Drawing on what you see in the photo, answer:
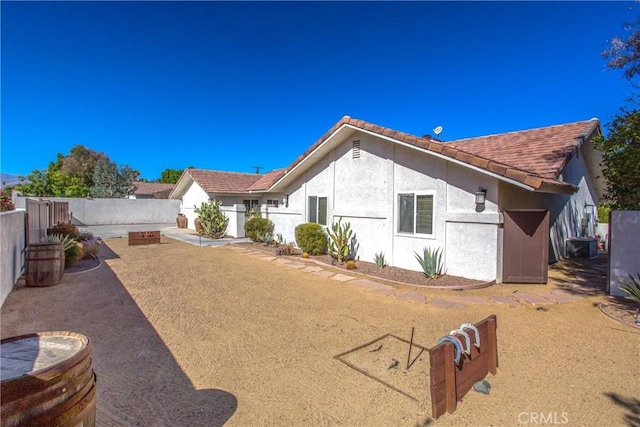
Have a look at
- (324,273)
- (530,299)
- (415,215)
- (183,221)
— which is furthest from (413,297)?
(183,221)

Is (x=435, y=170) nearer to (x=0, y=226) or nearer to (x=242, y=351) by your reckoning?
(x=242, y=351)

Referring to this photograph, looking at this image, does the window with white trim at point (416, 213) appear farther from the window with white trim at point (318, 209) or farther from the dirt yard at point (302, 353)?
the window with white trim at point (318, 209)

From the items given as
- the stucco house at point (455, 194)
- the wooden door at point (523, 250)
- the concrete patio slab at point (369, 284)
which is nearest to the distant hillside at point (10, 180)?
the stucco house at point (455, 194)

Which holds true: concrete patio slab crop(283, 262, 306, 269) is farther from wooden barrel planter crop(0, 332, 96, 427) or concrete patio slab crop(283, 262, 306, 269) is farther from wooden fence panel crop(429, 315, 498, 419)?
wooden barrel planter crop(0, 332, 96, 427)

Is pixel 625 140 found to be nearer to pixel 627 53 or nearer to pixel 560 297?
pixel 627 53

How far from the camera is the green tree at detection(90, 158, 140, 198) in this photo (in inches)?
1468

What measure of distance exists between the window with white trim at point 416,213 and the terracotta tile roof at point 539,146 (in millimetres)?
2970

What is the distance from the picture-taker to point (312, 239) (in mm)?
13312

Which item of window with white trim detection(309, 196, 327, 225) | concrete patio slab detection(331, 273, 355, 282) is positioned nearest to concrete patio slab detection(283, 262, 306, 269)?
concrete patio slab detection(331, 273, 355, 282)

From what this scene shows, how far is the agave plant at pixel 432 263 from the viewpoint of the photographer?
31.1ft

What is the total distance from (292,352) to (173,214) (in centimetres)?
3064

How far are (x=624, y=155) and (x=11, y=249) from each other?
1525 centimetres

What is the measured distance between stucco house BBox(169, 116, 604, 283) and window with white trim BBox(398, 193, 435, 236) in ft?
0.11

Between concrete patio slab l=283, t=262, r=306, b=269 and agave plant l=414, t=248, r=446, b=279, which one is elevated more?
agave plant l=414, t=248, r=446, b=279
